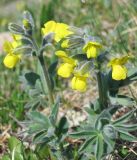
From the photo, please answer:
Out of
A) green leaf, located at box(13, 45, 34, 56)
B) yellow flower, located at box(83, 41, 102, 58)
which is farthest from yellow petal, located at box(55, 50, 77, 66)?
green leaf, located at box(13, 45, 34, 56)

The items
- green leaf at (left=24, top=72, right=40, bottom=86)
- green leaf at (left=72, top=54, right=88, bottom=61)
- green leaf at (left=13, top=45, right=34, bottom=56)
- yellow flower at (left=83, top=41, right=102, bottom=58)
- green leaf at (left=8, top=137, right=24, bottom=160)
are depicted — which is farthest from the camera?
green leaf at (left=24, top=72, right=40, bottom=86)

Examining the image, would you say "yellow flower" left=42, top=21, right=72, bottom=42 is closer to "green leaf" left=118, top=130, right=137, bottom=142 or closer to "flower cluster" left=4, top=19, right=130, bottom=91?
"flower cluster" left=4, top=19, right=130, bottom=91

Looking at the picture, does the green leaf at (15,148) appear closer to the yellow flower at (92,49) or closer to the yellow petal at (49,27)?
the yellow petal at (49,27)

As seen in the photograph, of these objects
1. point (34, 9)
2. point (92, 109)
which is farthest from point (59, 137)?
point (34, 9)

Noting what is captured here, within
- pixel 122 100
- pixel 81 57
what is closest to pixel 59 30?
pixel 81 57

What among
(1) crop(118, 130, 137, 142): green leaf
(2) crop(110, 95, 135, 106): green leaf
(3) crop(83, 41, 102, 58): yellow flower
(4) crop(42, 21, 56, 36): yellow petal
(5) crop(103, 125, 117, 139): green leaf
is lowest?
(1) crop(118, 130, 137, 142): green leaf

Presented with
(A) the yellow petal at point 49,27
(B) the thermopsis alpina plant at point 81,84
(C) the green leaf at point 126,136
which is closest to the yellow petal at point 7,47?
(B) the thermopsis alpina plant at point 81,84

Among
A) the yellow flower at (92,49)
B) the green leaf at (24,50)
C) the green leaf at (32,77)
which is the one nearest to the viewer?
the yellow flower at (92,49)

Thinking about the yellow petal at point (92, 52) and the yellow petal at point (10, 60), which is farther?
the yellow petal at point (10, 60)
